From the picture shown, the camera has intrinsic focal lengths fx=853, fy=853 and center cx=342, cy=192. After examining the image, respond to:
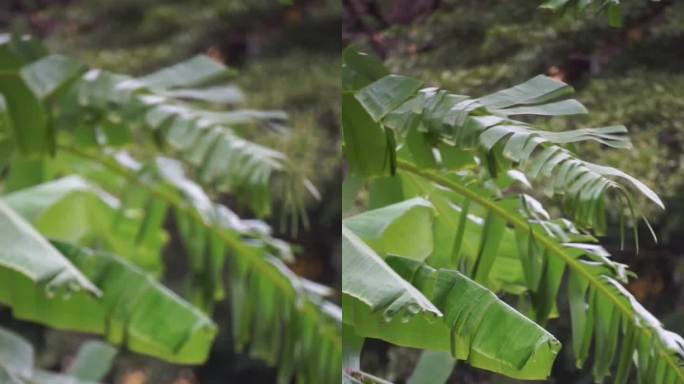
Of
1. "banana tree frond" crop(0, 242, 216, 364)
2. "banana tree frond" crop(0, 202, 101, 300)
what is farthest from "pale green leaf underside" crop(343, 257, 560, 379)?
"banana tree frond" crop(0, 242, 216, 364)

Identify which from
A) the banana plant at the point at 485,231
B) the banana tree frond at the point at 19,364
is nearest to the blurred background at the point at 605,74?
the banana plant at the point at 485,231

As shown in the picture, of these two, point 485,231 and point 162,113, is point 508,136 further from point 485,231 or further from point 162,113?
point 162,113

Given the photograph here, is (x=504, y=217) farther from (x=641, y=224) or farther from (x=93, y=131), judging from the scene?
(x=93, y=131)

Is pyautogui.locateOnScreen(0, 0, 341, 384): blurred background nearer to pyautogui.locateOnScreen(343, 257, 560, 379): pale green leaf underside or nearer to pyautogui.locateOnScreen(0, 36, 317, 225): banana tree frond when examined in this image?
pyautogui.locateOnScreen(0, 36, 317, 225): banana tree frond

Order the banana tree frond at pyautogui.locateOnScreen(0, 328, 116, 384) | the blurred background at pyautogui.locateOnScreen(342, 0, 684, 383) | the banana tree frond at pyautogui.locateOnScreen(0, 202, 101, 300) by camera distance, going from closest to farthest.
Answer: the blurred background at pyautogui.locateOnScreen(342, 0, 684, 383) → the banana tree frond at pyautogui.locateOnScreen(0, 202, 101, 300) → the banana tree frond at pyautogui.locateOnScreen(0, 328, 116, 384)

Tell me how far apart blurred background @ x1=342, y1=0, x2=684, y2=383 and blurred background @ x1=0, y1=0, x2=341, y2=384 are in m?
0.23

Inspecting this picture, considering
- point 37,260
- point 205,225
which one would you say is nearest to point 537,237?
point 37,260

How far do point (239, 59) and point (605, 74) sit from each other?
0.66 m

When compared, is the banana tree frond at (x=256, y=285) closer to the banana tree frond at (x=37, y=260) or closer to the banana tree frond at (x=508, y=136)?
the banana tree frond at (x=37, y=260)

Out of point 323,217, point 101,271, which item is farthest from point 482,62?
point 101,271

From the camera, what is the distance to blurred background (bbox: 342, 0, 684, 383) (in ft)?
1.31

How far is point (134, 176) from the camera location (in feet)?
3.38

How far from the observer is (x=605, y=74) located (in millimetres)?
433

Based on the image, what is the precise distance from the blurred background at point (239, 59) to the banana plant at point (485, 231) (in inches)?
8.4
